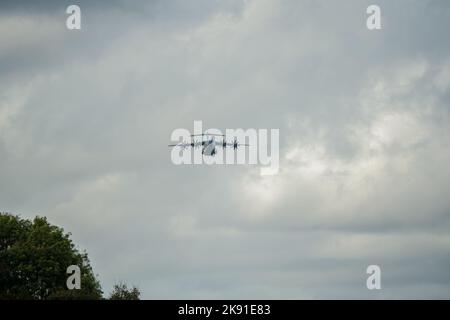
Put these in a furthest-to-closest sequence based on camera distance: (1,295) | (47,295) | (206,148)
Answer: (47,295) < (1,295) < (206,148)
